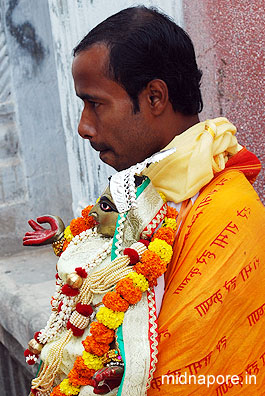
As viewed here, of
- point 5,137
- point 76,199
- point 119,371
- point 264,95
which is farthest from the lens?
point 5,137

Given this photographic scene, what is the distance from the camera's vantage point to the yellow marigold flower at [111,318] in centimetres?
154

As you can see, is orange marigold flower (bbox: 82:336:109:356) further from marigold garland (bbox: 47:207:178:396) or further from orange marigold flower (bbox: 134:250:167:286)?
orange marigold flower (bbox: 134:250:167:286)

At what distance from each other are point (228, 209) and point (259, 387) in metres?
0.50

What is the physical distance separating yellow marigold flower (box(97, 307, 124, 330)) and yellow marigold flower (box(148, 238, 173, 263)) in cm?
18

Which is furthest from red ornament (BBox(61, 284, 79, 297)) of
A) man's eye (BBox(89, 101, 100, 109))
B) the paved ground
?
the paved ground

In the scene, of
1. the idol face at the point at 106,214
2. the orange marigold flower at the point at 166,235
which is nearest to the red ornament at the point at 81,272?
the idol face at the point at 106,214

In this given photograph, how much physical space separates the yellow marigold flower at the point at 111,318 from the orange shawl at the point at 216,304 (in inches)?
4.3

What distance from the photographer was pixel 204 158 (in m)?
1.66

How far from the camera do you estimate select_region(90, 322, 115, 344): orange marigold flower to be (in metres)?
1.55

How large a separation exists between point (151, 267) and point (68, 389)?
1.42 ft

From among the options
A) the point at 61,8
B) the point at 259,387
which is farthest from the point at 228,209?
the point at 61,8

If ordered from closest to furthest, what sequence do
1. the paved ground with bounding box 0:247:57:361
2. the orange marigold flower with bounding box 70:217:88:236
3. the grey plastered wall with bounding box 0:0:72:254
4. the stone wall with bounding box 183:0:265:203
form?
the orange marigold flower with bounding box 70:217:88:236 < the stone wall with bounding box 183:0:265:203 < the paved ground with bounding box 0:247:57:361 < the grey plastered wall with bounding box 0:0:72:254

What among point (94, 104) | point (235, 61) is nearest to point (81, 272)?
point (94, 104)

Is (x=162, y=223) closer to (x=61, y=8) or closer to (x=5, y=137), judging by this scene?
(x=61, y=8)
